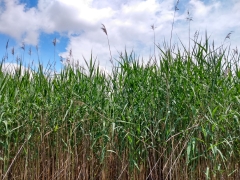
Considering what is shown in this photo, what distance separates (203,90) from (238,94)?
0.53m

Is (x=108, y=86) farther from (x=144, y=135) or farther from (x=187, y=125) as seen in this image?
(x=187, y=125)

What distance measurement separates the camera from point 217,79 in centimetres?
324

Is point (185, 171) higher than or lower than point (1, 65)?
lower

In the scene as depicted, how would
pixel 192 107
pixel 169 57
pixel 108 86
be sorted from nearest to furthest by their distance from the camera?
pixel 192 107 → pixel 169 57 → pixel 108 86

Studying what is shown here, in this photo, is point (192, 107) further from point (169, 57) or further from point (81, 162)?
point (81, 162)

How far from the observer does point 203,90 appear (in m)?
3.12

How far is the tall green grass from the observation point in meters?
3.09

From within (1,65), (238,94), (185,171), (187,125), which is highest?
(1,65)

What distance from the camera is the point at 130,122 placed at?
10.6 ft

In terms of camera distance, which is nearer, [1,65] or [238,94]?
[238,94]

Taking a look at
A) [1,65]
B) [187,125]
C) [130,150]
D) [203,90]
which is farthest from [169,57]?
[1,65]

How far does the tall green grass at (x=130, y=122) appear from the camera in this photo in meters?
3.09

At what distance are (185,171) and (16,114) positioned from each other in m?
2.19

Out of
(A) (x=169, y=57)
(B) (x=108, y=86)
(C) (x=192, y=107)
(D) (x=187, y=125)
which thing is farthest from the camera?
(B) (x=108, y=86)
